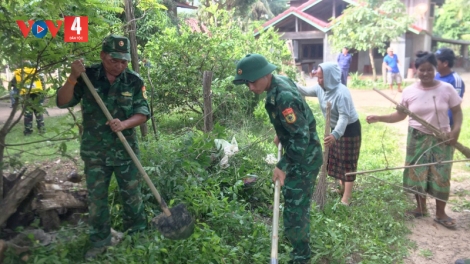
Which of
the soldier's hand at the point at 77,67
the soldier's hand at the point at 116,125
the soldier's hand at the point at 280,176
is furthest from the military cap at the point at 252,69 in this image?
the soldier's hand at the point at 77,67

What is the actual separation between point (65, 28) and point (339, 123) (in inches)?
110

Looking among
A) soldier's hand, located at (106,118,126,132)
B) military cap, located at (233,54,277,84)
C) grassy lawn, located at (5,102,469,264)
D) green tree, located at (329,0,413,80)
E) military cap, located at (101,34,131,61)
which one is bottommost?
grassy lawn, located at (5,102,469,264)

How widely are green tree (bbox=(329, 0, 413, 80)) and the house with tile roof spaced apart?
4.20 feet

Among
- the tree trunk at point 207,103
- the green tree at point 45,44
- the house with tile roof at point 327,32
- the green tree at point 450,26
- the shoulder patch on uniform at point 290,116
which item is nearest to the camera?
the green tree at point 45,44

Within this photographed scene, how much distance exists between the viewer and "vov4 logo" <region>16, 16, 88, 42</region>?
3141 millimetres

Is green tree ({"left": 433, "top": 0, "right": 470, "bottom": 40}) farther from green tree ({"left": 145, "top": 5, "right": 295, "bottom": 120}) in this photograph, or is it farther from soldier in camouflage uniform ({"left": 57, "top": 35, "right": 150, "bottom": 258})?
soldier in camouflage uniform ({"left": 57, "top": 35, "right": 150, "bottom": 258})

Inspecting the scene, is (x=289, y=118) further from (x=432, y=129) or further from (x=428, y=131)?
(x=428, y=131)

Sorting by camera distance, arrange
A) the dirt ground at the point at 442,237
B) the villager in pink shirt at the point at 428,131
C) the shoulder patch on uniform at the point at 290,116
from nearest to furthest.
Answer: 1. the shoulder patch on uniform at the point at 290,116
2. the dirt ground at the point at 442,237
3. the villager in pink shirt at the point at 428,131

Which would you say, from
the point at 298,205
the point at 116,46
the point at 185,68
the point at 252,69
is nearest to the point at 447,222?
the point at 298,205

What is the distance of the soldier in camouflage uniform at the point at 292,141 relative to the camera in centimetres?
311

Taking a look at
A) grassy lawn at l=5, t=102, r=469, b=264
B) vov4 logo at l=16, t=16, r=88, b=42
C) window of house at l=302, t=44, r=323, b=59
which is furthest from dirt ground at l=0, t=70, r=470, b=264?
window of house at l=302, t=44, r=323, b=59

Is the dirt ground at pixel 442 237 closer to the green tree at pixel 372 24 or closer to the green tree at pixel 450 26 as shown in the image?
the green tree at pixel 372 24

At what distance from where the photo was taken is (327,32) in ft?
77.0

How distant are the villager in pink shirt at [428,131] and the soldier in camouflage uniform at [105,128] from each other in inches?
102
